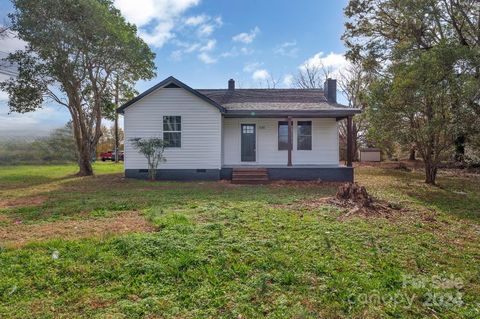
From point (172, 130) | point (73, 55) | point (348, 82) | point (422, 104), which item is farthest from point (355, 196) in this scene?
point (348, 82)

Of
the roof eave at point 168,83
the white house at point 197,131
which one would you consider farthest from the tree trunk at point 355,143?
the roof eave at point 168,83

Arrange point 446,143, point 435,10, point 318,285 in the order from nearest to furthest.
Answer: point 318,285, point 446,143, point 435,10

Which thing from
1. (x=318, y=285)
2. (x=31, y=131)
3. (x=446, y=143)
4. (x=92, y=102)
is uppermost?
(x=92, y=102)

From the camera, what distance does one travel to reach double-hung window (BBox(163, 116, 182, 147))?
40.5 ft

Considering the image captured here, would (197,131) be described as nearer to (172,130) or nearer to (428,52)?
(172,130)

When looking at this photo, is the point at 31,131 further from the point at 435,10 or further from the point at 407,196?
the point at 435,10

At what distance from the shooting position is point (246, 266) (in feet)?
11.7

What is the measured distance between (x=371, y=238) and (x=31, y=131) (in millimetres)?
20710

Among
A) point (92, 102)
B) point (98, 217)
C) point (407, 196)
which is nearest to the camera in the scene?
point (98, 217)

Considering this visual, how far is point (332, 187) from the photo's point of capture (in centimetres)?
1059

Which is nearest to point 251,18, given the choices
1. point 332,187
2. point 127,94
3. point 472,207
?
point 127,94

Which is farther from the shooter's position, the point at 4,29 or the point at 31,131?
the point at 31,131

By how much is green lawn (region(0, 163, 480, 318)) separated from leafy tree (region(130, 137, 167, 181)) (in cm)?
526

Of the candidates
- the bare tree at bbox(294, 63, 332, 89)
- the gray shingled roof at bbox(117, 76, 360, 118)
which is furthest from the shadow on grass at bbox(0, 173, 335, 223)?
the bare tree at bbox(294, 63, 332, 89)
